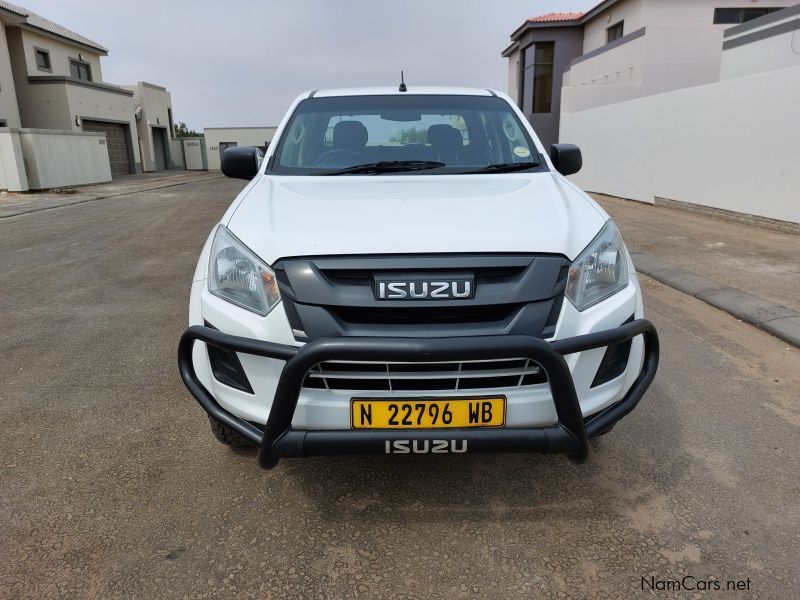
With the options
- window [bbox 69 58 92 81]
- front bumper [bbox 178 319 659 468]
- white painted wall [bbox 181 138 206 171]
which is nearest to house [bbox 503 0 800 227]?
front bumper [bbox 178 319 659 468]

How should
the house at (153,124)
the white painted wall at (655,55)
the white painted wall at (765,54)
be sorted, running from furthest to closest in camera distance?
1. the house at (153,124)
2. the white painted wall at (655,55)
3. the white painted wall at (765,54)

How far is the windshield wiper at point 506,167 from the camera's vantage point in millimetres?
3096

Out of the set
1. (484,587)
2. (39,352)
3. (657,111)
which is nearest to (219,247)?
(484,587)

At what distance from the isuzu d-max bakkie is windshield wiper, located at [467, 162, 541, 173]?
0.76 metres

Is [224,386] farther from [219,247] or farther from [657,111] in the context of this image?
[657,111]

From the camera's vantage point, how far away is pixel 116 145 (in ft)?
A: 103

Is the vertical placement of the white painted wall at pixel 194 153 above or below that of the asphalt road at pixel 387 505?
above

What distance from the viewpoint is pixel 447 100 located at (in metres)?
3.62

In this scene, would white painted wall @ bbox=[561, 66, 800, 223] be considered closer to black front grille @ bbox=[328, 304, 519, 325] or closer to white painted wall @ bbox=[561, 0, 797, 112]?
white painted wall @ bbox=[561, 0, 797, 112]

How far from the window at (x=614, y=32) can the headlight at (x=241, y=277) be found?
23645mm

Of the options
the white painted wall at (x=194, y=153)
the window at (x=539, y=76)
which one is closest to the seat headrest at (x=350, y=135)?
the window at (x=539, y=76)

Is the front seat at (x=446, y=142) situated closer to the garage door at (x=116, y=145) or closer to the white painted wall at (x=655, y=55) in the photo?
the white painted wall at (x=655, y=55)

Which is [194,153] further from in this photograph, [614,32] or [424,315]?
[424,315]

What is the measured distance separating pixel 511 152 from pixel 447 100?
596mm
